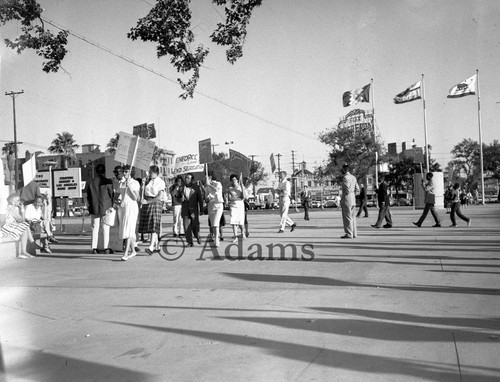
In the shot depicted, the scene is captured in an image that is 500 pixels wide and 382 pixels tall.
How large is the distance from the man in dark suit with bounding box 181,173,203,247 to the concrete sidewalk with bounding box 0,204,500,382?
2.70 metres

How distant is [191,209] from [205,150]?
1026 cm

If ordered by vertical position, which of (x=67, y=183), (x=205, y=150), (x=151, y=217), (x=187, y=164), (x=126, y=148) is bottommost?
(x=151, y=217)

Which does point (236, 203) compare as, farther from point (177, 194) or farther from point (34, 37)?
point (34, 37)

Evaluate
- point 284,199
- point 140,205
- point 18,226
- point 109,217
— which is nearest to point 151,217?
point 140,205

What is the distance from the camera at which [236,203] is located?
1176cm

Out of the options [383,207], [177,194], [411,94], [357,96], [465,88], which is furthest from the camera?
[357,96]

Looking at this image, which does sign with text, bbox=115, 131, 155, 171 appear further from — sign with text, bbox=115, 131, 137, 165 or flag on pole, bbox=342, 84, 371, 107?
flag on pole, bbox=342, 84, 371, 107

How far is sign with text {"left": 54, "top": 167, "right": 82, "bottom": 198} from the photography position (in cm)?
2056

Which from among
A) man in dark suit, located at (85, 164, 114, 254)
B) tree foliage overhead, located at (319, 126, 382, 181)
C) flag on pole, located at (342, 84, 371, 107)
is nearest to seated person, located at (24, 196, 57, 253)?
man in dark suit, located at (85, 164, 114, 254)

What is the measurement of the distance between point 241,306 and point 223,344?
4.01ft

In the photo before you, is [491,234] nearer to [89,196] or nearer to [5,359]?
[89,196]

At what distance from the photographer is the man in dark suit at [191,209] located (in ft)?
37.1

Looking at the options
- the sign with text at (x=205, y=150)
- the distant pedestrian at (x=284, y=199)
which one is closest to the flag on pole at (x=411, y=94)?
the sign with text at (x=205, y=150)

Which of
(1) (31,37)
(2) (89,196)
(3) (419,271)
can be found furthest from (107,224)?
(3) (419,271)
